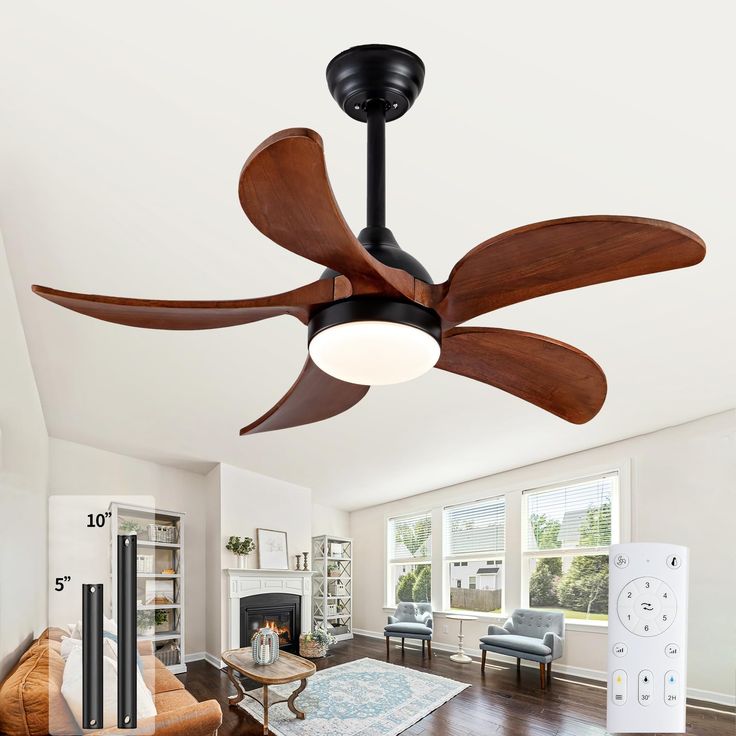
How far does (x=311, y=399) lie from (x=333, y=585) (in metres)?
A: 7.83

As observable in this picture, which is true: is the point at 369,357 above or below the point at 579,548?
above

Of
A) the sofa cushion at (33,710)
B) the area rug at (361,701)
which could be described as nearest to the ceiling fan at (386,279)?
the sofa cushion at (33,710)

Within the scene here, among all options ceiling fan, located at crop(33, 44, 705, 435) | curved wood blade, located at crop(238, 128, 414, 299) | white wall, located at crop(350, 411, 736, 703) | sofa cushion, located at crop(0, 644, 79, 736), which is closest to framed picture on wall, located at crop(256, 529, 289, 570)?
white wall, located at crop(350, 411, 736, 703)

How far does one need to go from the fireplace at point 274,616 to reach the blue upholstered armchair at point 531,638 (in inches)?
91.7

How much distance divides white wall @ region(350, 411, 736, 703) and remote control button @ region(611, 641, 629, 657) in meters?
1.64

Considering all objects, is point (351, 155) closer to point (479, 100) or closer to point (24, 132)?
point (479, 100)

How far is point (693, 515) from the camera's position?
5.77 m

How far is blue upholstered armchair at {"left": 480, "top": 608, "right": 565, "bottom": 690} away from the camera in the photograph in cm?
588

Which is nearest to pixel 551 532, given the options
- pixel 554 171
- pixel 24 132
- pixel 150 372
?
pixel 150 372

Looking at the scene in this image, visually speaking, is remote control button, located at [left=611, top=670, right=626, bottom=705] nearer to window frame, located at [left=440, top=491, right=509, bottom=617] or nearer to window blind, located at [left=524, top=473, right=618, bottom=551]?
window blind, located at [left=524, top=473, right=618, bottom=551]

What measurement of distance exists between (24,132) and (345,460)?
194 inches

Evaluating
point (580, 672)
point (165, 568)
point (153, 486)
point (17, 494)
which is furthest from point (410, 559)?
point (17, 494)

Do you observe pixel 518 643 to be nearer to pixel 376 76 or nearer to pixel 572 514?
pixel 572 514

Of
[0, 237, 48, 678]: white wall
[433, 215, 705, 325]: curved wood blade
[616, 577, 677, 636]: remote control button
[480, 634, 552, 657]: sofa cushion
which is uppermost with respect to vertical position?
[433, 215, 705, 325]: curved wood blade
